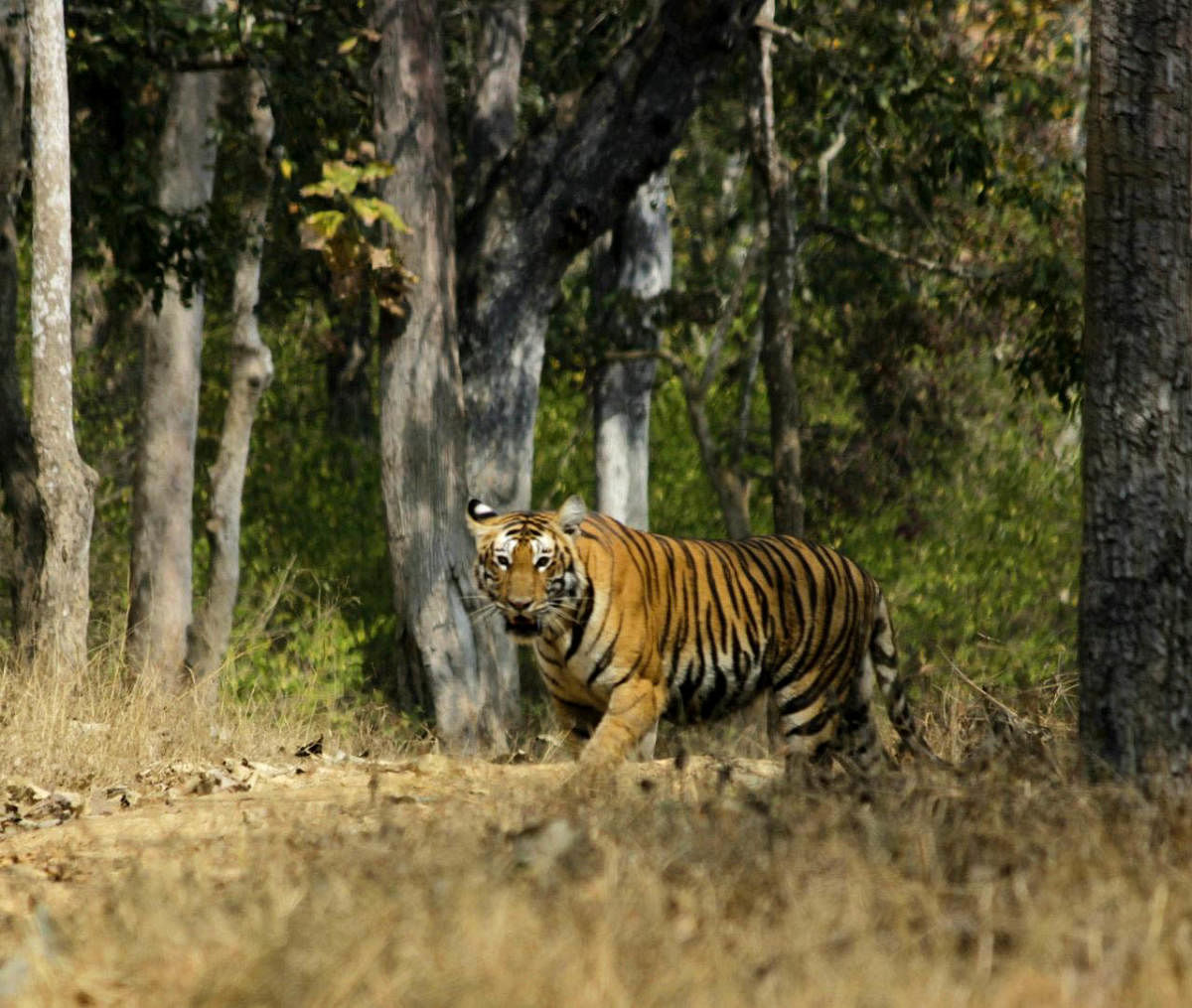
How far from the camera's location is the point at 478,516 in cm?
909

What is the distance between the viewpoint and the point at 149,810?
7.33 metres

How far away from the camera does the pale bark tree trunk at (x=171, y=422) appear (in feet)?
47.3

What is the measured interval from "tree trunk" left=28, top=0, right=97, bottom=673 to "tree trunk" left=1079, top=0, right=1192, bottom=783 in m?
6.62

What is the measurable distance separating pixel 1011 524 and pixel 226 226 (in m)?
8.31

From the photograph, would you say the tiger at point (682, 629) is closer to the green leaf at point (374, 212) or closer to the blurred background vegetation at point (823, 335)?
the green leaf at point (374, 212)

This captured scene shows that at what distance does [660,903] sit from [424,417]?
8289mm

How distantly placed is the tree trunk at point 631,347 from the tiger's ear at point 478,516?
21.5 feet

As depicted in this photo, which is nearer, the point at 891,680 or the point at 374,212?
the point at 891,680

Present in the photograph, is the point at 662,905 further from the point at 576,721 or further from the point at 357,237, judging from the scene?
the point at 357,237

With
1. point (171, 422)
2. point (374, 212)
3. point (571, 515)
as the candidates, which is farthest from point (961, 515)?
point (571, 515)

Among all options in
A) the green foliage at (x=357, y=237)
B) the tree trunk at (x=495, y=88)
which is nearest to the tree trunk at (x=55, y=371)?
the green foliage at (x=357, y=237)

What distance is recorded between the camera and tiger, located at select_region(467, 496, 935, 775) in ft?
28.2

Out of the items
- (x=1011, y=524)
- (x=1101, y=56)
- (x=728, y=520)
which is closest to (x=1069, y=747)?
(x=1101, y=56)

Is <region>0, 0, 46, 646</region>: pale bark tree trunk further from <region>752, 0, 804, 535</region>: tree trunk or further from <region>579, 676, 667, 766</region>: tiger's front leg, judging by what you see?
<region>752, 0, 804, 535</region>: tree trunk
